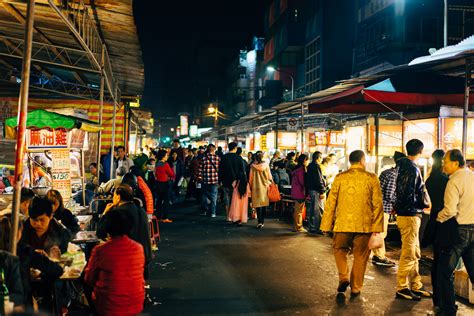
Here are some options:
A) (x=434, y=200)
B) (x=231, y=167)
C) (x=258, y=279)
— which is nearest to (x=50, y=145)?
(x=258, y=279)

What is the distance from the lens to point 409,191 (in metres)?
7.45

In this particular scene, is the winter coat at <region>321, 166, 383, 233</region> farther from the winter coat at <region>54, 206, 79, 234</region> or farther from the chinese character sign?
the chinese character sign

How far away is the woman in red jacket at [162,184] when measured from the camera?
1490 cm

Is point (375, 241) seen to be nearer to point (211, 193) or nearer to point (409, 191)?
point (409, 191)

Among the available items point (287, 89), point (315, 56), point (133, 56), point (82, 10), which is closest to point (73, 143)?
point (133, 56)

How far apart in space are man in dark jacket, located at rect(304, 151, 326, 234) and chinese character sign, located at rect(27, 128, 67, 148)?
20.5 ft

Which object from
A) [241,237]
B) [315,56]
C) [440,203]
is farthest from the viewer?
[315,56]

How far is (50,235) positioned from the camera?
545cm

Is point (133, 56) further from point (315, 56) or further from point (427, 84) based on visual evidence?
point (315, 56)

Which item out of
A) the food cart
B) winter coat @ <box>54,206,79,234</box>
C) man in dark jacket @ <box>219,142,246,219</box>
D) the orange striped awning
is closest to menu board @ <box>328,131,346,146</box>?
man in dark jacket @ <box>219,142,246,219</box>

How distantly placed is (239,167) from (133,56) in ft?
14.3

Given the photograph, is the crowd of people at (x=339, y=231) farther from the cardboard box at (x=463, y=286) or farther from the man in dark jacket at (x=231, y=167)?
the man in dark jacket at (x=231, y=167)

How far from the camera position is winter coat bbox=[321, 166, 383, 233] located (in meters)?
7.33

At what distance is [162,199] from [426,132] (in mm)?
7837
